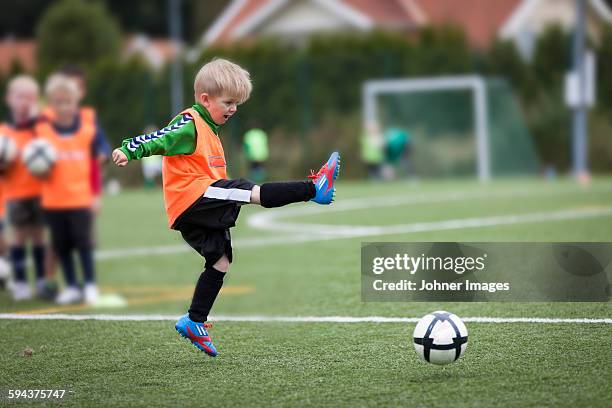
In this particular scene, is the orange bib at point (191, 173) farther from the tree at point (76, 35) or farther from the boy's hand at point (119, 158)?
the tree at point (76, 35)

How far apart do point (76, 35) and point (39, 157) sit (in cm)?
3780

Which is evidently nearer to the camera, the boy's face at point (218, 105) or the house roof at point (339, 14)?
the boy's face at point (218, 105)

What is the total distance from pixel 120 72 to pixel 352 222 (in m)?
19.4

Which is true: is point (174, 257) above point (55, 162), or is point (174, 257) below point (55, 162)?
below

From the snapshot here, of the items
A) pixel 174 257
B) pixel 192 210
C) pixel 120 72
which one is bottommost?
pixel 174 257

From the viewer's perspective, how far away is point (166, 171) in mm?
5734

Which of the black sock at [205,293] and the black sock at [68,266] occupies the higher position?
the black sock at [205,293]

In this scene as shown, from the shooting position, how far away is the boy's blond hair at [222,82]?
18.5 ft

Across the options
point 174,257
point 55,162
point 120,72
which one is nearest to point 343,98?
point 120,72

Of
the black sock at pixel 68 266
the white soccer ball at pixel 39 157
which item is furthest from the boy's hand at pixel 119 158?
the black sock at pixel 68 266

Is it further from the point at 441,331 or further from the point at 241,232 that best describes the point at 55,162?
the point at 241,232

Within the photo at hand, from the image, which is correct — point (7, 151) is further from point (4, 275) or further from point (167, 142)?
point (167, 142)

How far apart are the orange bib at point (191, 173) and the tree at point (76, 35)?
39966 millimetres

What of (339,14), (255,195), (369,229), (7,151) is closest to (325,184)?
(255,195)
